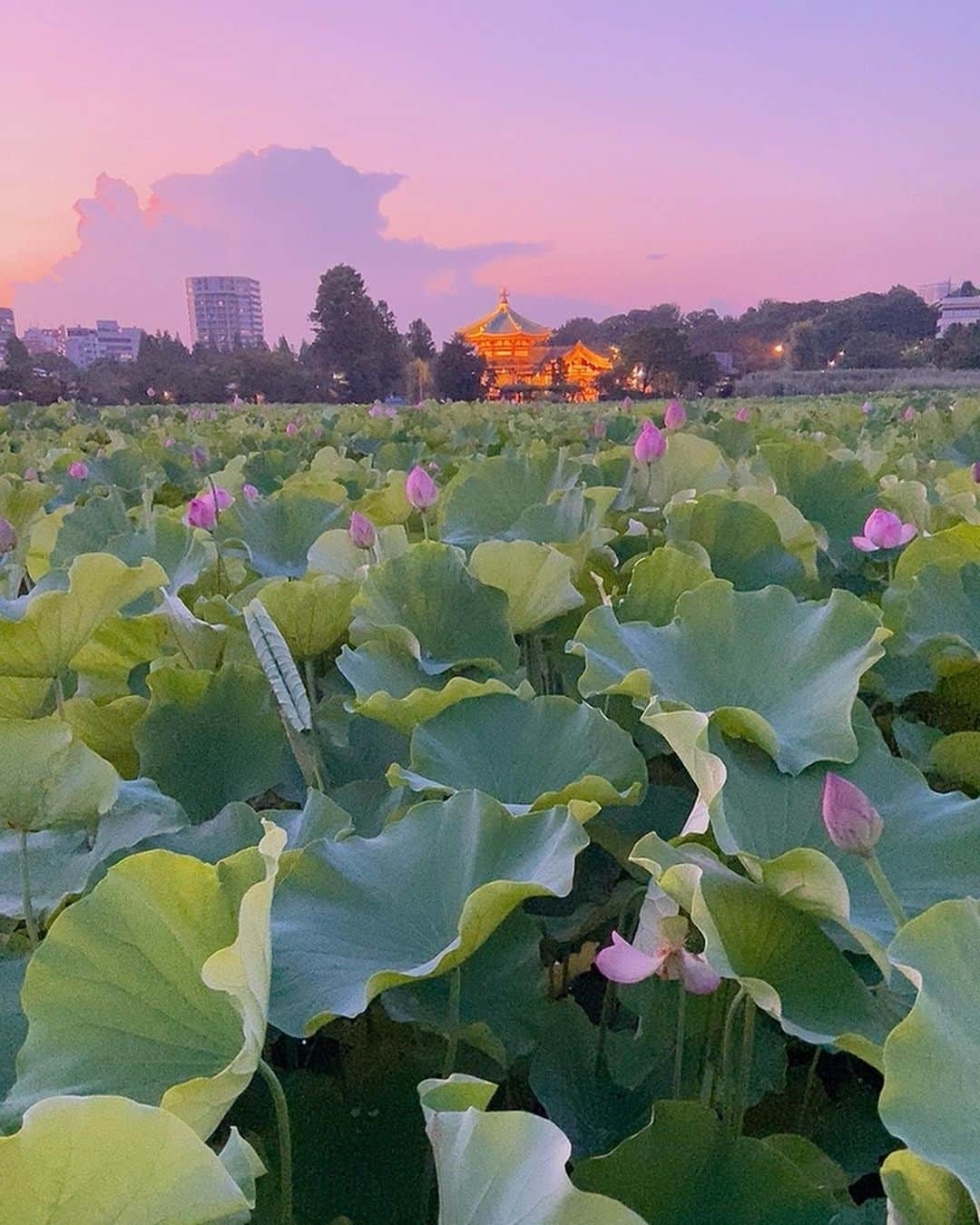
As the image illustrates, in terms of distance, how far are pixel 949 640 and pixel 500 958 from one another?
47 cm

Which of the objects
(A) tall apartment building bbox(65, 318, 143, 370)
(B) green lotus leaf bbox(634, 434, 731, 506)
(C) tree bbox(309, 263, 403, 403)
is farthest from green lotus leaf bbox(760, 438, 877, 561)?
(A) tall apartment building bbox(65, 318, 143, 370)

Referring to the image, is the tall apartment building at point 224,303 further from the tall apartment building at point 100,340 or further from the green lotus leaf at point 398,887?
the green lotus leaf at point 398,887

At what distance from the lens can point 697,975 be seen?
0.42 m

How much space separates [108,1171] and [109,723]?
54cm

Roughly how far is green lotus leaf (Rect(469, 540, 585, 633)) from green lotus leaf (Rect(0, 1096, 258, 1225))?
615 millimetres

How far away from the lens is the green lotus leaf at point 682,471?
1421 mm

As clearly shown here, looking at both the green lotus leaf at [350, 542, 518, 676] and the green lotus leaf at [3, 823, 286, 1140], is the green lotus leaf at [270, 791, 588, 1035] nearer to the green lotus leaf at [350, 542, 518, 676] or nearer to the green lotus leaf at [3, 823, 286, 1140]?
the green lotus leaf at [3, 823, 286, 1140]

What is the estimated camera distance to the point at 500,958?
1.69 ft

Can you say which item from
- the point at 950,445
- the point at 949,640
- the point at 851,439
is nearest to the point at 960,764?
the point at 949,640

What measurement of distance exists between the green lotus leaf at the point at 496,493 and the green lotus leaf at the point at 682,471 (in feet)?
0.49

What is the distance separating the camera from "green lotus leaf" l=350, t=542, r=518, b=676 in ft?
2.72

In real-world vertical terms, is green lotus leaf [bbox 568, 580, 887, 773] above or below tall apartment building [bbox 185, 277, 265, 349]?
below

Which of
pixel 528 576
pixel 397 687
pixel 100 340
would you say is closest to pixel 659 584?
pixel 528 576

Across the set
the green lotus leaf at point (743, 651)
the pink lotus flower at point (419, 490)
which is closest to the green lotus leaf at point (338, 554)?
the pink lotus flower at point (419, 490)
